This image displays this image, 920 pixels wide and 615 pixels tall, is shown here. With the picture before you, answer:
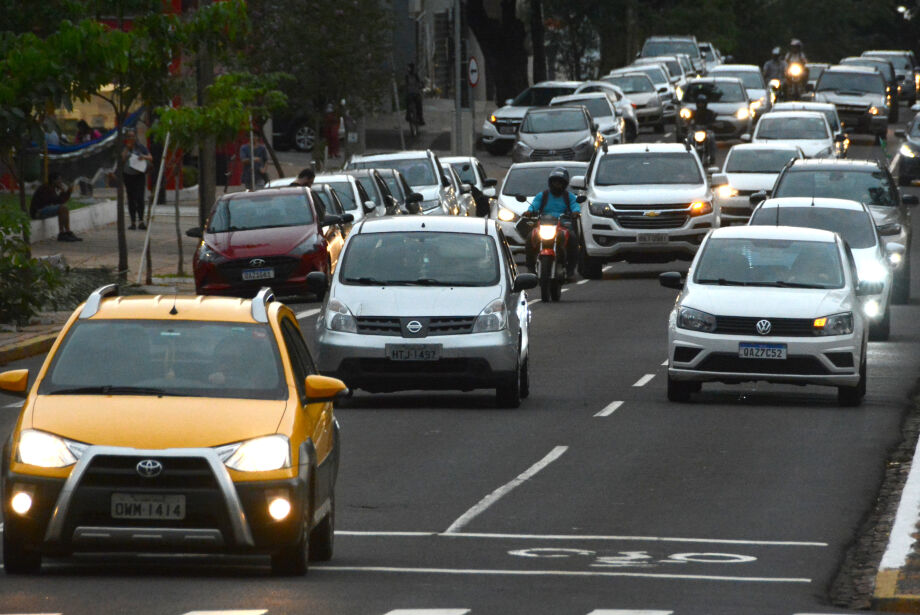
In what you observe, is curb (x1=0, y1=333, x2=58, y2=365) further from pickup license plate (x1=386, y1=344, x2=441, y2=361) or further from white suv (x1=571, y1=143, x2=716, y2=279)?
white suv (x1=571, y1=143, x2=716, y2=279)

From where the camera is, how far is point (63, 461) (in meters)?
10.5

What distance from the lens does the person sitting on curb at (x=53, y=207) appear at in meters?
39.9

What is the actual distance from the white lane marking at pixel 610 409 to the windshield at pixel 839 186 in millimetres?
10767

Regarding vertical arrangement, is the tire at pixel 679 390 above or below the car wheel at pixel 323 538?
below

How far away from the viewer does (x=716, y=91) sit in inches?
2496

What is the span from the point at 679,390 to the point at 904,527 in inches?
295

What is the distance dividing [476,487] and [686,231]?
19068mm

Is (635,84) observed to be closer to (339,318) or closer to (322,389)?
(339,318)

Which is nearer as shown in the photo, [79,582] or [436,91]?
[79,582]

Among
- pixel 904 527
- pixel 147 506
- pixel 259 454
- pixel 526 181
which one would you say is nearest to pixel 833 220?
pixel 526 181

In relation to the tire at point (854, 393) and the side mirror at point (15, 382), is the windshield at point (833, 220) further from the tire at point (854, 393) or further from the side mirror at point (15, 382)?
the side mirror at point (15, 382)

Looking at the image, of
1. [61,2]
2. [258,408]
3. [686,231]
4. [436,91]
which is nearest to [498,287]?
[258,408]

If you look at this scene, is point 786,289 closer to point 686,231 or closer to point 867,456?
point 867,456

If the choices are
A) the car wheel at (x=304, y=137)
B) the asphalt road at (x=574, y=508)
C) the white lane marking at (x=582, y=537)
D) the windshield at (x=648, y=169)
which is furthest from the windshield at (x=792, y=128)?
the white lane marking at (x=582, y=537)
